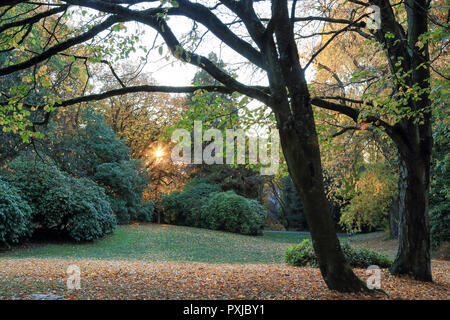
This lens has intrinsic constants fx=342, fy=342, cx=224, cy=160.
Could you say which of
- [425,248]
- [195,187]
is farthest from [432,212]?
[195,187]

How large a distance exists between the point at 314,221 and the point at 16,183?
42.9ft

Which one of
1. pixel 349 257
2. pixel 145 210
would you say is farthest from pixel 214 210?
pixel 349 257

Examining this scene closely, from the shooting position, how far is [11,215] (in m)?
11.7

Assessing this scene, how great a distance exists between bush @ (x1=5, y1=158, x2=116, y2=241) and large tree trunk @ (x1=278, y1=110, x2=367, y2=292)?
12.0m

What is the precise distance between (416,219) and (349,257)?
9.20ft

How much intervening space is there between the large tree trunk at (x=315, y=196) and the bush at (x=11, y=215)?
35.4ft

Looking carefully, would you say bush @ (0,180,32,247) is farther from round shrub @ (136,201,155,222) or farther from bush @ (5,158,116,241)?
round shrub @ (136,201,155,222)

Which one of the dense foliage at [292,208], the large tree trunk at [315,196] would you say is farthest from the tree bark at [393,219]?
the large tree trunk at [315,196]

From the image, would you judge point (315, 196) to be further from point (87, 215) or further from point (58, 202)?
point (87, 215)

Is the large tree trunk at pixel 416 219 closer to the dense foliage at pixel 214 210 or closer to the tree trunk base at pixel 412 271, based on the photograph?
the tree trunk base at pixel 412 271

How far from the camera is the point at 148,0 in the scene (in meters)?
5.06

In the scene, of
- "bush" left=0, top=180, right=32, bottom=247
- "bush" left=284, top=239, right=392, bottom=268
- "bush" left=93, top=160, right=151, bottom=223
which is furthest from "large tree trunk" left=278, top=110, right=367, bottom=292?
"bush" left=93, top=160, right=151, bottom=223

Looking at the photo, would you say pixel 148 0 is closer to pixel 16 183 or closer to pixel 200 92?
pixel 200 92

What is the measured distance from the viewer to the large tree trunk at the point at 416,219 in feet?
20.9
